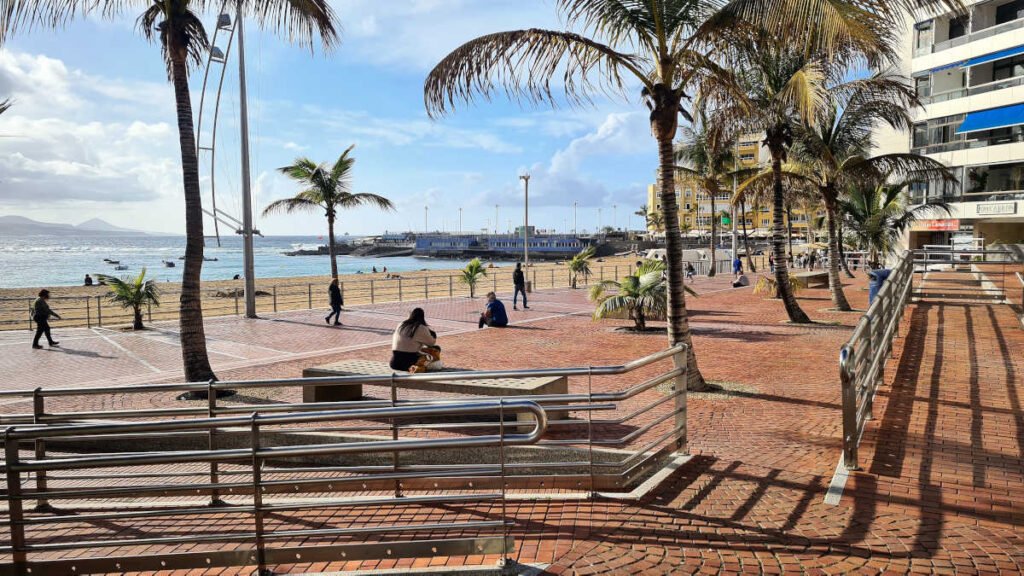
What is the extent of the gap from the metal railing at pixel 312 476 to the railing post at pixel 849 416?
1269mm

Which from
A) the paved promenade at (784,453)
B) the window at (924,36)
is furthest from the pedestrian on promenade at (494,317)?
the window at (924,36)

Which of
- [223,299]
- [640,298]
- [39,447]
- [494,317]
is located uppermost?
[640,298]

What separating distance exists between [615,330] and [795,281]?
7.41 metres

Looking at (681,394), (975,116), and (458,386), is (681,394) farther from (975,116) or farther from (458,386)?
(975,116)

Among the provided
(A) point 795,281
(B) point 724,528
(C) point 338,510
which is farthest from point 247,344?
(A) point 795,281

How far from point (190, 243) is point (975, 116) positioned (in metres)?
38.8

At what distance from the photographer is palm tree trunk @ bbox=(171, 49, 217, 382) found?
33.4ft

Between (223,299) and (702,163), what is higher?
(702,163)

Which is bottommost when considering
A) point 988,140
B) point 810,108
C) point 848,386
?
point 848,386

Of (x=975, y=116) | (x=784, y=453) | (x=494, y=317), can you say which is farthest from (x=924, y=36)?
(x=784, y=453)

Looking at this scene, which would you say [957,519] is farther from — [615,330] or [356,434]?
[615,330]

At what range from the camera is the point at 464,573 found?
3.73m

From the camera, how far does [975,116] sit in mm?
35344

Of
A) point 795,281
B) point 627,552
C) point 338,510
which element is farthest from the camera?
point 795,281
